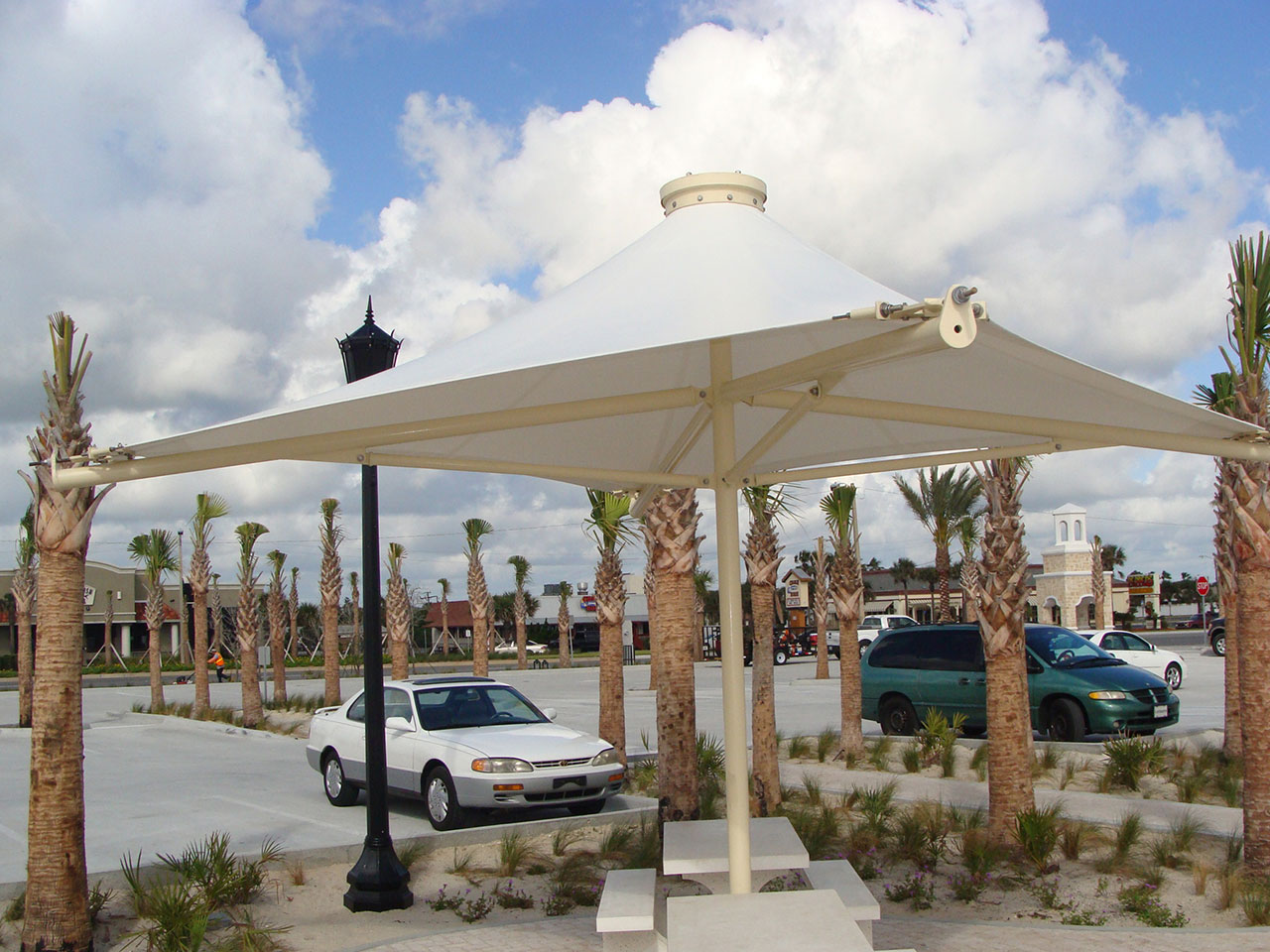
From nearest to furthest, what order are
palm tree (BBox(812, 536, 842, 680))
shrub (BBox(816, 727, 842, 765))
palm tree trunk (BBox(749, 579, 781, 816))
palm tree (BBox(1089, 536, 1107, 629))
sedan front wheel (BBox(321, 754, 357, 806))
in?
palm tree trunk (BBox(749, 579, 781, 816))
sedan front wheel (BBox(321, 754, 357, 806))
shrub (BBox(816, 727, 842, 765))
palm tree (BBox(812, 536, 842, 680))
palm tree (BBox(1089, 536, 1107, 629))

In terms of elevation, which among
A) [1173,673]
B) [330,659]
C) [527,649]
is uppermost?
[330,659]

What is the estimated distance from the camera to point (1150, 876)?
26.1 ft

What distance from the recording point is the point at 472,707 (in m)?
12.3

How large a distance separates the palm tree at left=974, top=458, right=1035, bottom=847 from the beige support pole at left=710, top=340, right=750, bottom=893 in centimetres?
420

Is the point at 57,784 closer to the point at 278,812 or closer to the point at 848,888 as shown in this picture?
the point at 848,888

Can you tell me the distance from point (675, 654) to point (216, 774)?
8.73 metres

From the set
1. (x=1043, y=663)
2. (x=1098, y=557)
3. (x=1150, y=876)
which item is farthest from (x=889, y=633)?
(x=1098, y=557)

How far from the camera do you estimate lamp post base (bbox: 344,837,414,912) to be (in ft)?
26.1

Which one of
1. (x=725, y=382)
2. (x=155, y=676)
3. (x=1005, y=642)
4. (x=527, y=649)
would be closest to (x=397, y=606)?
(x=155, y=676)

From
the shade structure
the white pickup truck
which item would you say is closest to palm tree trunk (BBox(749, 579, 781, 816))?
the shade structure

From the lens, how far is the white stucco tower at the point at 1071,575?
179 feet

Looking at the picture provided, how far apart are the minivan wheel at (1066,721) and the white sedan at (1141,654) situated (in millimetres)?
7483

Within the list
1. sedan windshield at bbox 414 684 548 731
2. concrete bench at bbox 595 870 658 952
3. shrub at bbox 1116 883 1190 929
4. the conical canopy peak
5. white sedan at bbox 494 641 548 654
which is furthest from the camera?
white sedan at bbox 494 641 548 654

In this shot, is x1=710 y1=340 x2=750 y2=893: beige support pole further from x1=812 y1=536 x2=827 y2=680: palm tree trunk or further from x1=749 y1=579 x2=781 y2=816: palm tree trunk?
x1=812 y1=536 x2=827 y2=680: palm tree trunk
